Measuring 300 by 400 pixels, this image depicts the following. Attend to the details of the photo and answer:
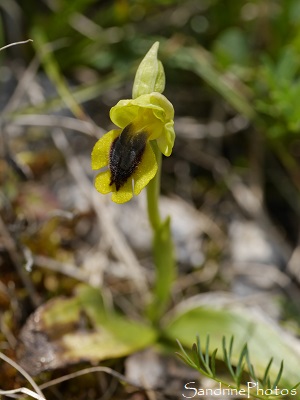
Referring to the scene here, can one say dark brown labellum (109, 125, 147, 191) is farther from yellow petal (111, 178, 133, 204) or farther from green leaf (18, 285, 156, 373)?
green leaf (18, 285, 156, 373)

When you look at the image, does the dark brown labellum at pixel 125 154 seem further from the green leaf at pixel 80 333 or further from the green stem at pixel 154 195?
the green leaf at pixel 80 333

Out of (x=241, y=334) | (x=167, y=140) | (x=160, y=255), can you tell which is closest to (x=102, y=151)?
(x=167, y=140)

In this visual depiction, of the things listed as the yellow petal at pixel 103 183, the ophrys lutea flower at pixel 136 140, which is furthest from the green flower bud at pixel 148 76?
the yellow petal at pixel 103 183

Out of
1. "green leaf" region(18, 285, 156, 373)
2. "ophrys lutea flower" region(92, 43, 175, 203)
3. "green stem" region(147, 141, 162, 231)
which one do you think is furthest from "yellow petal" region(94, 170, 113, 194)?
"green leaf" region(18, 285, 156, 373)

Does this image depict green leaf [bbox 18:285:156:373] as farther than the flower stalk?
Yes

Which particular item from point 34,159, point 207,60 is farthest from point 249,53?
point 34,159

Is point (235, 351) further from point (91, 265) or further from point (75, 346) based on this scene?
point (91, 265)

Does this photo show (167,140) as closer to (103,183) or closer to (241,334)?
(103,183)
